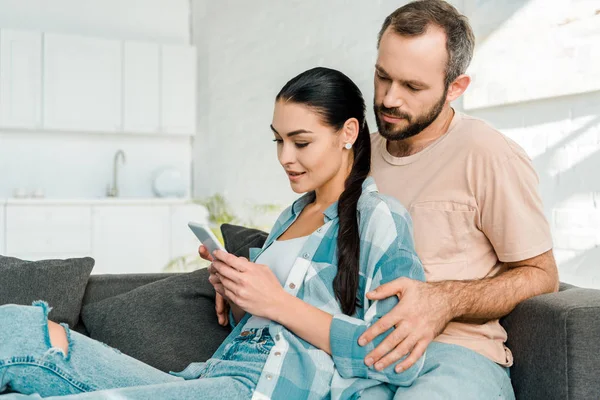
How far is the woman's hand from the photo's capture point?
1506 mm

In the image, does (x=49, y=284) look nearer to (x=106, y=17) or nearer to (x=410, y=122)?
(x=410, y=122)

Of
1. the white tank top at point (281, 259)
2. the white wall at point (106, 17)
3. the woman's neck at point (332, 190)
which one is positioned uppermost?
the white wall at point (106, 17)

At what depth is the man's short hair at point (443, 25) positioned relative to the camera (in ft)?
6.07

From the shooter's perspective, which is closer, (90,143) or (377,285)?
(377,285)

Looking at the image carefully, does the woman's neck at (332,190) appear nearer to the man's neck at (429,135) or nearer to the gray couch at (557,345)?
the man's neck at (429,135)

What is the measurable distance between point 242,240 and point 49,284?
2.12ft

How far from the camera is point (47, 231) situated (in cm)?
568

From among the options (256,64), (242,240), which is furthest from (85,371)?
(256,64)

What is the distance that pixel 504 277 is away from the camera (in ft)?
5.67

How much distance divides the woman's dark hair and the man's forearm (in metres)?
0.21

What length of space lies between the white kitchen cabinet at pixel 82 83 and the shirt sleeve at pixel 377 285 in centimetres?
522

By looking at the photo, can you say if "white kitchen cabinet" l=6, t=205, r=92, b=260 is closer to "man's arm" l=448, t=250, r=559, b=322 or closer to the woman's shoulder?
the woman's shoulder

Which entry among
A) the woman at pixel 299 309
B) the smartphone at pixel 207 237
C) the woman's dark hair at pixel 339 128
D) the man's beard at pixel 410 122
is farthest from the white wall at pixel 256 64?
the smartphone at pixel 207 237

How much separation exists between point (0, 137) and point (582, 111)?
17.5ft
